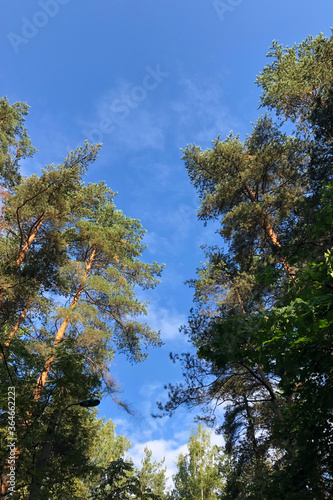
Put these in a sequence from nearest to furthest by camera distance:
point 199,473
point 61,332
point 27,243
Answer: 1. point 27,243
2. point 61,332
3. point 199,473

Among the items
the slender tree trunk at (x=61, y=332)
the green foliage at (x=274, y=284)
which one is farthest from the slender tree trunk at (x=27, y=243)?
the green foliage at (x=274, y=284)

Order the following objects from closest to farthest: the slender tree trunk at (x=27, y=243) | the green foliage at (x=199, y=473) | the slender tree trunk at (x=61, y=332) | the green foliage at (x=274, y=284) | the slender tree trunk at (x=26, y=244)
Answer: the green foliage at (x=274, y=284)
the slender tree trunk at (x=61, y=332)
the slender tree trunk at (x=26, y=244)
the slender tree trunk at (x=27, y=243)
the green foliage at (x=199, y=473)

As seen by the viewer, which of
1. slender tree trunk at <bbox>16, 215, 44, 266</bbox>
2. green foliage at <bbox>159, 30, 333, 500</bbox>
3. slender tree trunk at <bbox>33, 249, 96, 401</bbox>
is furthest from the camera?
slender tree trunk at <bbox>16, 215, 44, 266</bbox>

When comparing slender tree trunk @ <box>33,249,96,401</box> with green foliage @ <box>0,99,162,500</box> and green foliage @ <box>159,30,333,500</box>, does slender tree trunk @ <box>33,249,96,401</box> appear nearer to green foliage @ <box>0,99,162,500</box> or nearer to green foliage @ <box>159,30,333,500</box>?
Answer: green foliage @ <box>0,99,162,500</box>

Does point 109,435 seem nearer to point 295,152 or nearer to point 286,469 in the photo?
point 286,469

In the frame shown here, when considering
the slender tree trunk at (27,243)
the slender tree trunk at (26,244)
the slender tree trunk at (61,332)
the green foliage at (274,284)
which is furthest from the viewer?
the slender tree trunk at (27,243)

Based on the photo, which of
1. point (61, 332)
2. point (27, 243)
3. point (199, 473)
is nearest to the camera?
point (27, 243)

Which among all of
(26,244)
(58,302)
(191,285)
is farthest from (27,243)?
(191,285)

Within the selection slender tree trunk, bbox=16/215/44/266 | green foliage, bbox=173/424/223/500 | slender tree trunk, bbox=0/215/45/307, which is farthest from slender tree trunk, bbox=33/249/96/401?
green foliage, bbox=173/424/223/500

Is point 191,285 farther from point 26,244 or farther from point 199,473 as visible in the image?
point 199,473

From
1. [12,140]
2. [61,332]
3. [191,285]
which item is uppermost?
[12,140]

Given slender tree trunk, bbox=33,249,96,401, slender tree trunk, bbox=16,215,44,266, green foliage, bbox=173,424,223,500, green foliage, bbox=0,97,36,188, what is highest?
green foliage, bbox=0,97,36,188

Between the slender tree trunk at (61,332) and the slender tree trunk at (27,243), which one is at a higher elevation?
the slender tree trunk at (27,243)

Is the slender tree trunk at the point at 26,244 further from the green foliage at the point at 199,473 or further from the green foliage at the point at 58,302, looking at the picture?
the green foliage at the point at 199,473
